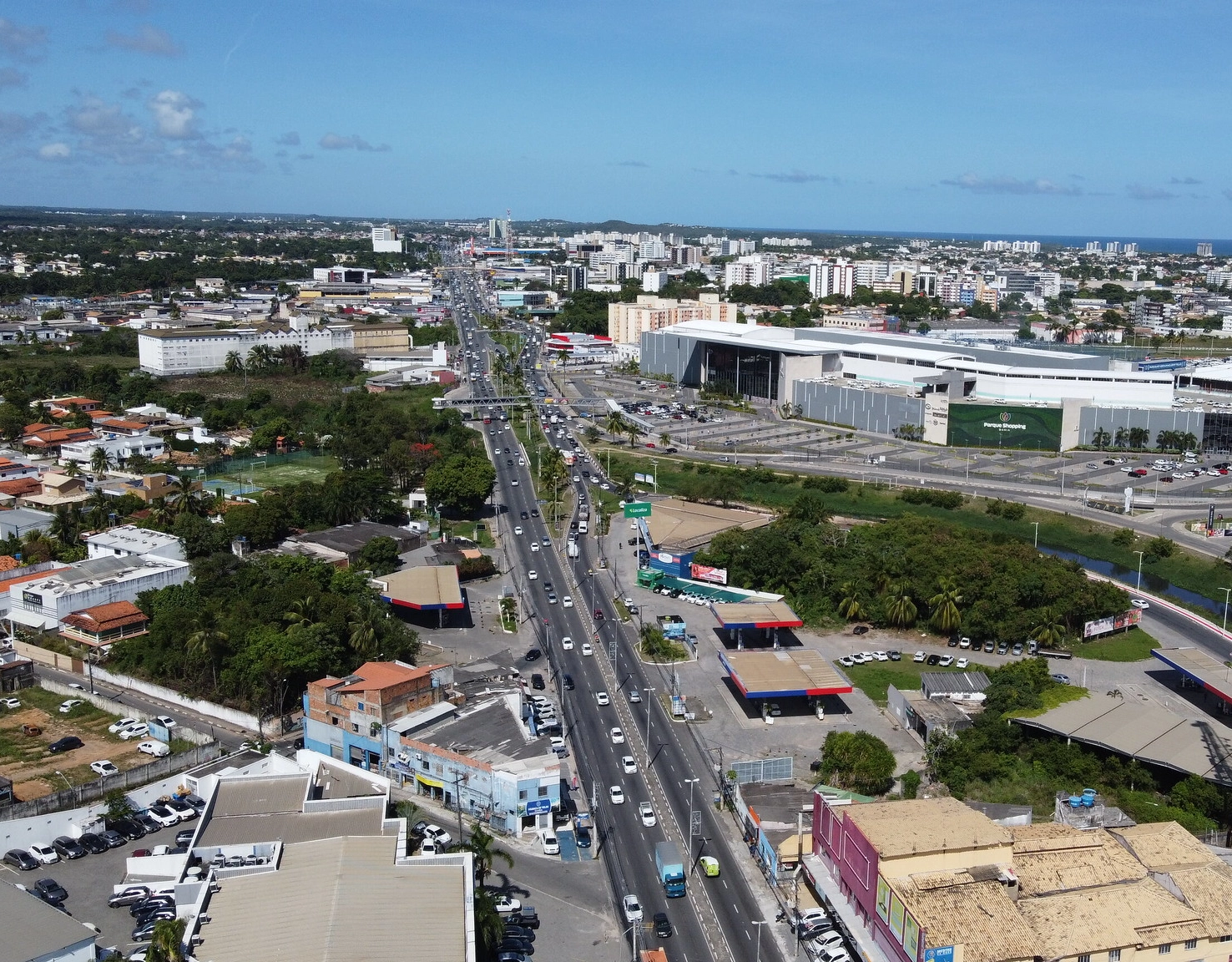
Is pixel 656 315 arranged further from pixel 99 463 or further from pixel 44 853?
pixel 44 853

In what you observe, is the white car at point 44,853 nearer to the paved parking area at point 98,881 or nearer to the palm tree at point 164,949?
the paved parking area at point 98,881

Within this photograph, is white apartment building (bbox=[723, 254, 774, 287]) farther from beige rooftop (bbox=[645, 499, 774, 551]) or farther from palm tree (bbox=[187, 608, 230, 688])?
palm tree (bbox=[187, 608, 230, 688])

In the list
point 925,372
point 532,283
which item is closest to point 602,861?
point 925,372

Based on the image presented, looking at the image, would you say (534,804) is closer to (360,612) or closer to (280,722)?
(280,722)

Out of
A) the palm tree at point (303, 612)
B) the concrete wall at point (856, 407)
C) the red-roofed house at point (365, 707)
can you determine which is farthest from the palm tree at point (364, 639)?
the concrete wall at point (856, 407)

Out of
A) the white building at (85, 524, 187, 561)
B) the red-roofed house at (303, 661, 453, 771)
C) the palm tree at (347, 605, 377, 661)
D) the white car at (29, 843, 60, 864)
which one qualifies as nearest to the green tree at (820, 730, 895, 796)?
→ the red-roofed house at (303, 661, 453, 771)

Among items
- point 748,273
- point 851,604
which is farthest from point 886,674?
point 748,273
